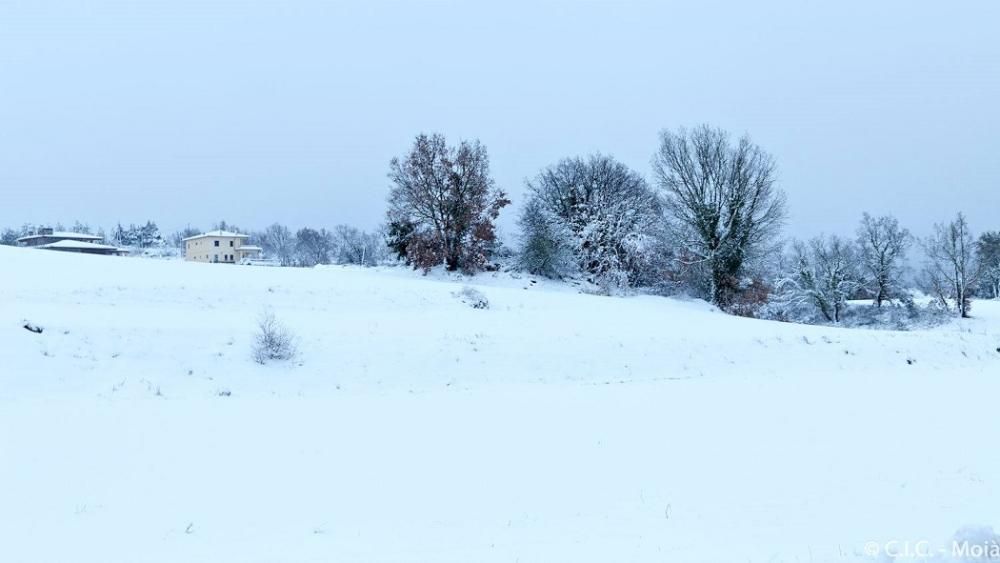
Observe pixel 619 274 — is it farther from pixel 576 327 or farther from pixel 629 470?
pixel 629 470

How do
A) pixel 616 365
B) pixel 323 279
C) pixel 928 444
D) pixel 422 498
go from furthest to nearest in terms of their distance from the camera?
pixel 323 279 → pixel 616 365 → pixel 928 444 → pixel 422 498

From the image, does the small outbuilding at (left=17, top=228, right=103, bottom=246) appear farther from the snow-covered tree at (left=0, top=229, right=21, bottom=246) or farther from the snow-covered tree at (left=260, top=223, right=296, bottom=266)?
the snow-covered tree at (left=260, top=223, right=296, bottom=266)

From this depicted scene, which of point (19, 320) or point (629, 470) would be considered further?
point (19, 320)

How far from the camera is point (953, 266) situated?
4616cm

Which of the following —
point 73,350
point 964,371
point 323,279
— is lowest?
point 964,371

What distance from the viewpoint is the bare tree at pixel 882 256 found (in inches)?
1909

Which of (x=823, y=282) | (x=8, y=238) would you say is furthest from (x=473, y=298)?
(x=8, y=238)

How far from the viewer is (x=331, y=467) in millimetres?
7438

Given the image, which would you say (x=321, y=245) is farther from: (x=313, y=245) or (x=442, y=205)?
(x=442, y=205)

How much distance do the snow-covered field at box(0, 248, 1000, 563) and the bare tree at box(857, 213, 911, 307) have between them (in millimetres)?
34120

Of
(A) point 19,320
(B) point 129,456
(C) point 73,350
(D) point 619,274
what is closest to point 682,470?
(B) point 129,456

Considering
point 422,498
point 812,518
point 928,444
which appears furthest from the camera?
point 928,444

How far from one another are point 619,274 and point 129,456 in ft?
111

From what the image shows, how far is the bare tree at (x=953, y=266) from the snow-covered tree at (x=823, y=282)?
602cm
